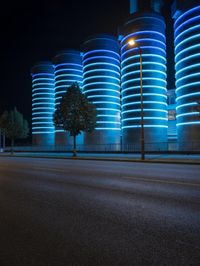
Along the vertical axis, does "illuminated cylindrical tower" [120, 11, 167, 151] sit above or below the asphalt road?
above

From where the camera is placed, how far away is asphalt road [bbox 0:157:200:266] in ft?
10.4

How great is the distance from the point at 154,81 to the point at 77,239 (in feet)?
200

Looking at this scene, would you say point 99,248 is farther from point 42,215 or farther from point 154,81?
point 154,81

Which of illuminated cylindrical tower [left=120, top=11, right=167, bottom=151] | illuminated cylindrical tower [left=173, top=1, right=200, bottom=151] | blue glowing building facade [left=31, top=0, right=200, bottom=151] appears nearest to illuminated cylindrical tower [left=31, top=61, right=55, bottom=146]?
blue glowing building facade [left=31, top=0, right=200, bottom=151]

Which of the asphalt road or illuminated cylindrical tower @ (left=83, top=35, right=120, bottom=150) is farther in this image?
illuminated cylindrical tower @ (left=83, top=35, right=120, bottom=150)

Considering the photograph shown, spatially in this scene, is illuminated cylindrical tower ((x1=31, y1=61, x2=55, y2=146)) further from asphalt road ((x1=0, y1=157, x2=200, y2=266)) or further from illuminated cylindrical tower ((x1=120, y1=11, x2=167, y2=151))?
asphalt road ((x1=0, y1=157, x2=200, y2=266))


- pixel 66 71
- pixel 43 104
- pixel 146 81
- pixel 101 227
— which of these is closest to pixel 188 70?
pixel 146 81

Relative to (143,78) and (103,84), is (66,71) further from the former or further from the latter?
(143,78)

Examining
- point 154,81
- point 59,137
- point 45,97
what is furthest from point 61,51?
point 154,81

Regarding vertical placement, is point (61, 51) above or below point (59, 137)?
above

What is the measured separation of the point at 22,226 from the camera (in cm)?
442

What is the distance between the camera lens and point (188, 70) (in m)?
50.2

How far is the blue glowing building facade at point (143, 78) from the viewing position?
49.3m

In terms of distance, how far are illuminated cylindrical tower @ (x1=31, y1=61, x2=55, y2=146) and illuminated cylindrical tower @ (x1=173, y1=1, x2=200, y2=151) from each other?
58914mm
